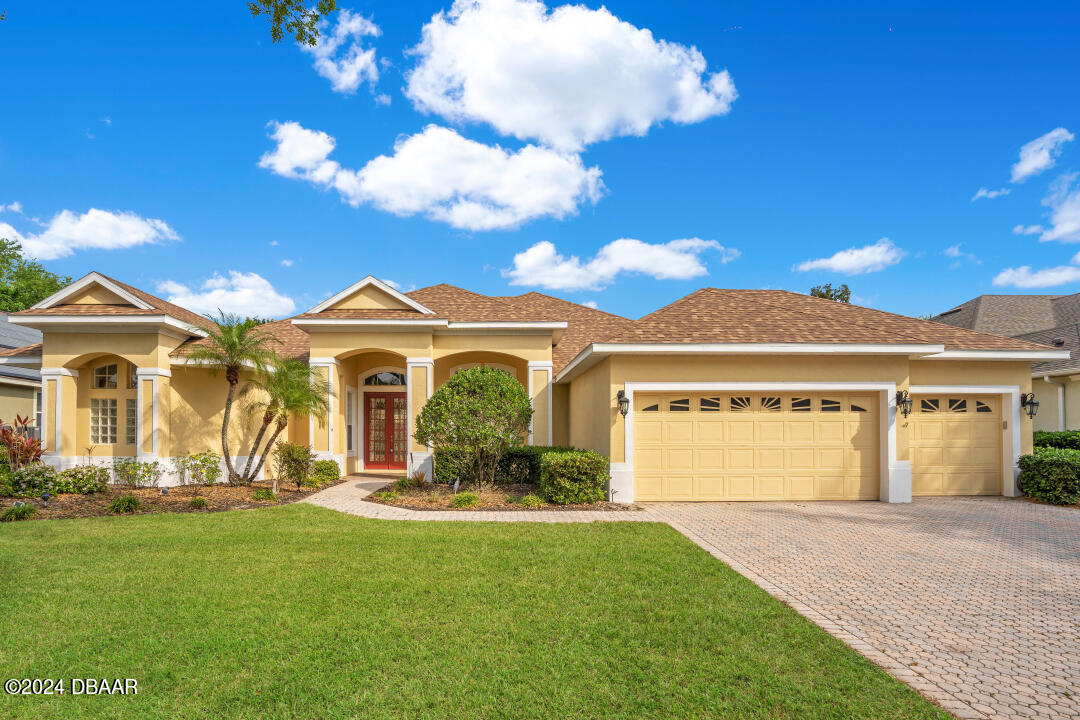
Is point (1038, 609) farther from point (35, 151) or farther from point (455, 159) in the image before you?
point (35, 151)

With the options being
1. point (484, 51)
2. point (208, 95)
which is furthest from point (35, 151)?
point (484, 51)

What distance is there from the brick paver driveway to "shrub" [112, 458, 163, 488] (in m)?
11.7

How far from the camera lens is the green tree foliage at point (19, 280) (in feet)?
106

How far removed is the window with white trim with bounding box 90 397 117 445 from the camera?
1390 cm

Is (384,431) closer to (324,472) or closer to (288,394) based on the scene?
(324,472)

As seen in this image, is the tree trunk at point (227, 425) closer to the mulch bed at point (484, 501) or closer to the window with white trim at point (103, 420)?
the window with white trim at point (103, 420)

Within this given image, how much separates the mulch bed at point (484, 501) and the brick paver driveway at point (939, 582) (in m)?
1.18

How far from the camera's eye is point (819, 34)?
437 inches

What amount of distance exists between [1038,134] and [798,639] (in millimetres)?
17588

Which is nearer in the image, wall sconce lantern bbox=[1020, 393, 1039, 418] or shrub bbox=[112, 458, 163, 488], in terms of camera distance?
wall sconce lantern bbox=[1020, 393, 1039, 418]

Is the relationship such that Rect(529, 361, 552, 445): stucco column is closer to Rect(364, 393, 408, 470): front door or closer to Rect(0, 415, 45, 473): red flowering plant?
Rect(364, 393, 408, 470): front door

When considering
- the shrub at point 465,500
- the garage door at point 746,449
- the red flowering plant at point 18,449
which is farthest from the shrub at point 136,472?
the garage door at point 746,449

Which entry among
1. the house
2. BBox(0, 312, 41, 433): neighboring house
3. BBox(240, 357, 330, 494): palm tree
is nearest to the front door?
BBox(240, 357, 330, 494): palm tree

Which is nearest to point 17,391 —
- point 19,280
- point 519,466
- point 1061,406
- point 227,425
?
point 227,425
